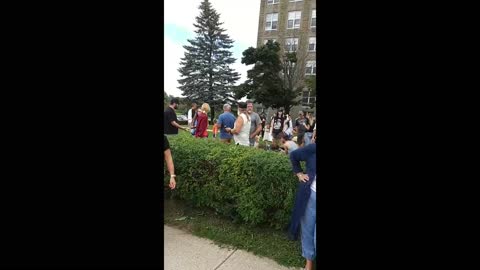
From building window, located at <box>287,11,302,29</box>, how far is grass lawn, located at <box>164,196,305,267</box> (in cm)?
2197

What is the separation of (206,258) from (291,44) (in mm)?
22305

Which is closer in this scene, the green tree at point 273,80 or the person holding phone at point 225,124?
the person holding phone at point 225,124

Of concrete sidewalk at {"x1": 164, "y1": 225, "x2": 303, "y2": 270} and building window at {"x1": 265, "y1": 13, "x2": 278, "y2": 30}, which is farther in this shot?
building window at {"x1": 265, "y1": 13, "x2": 278, "y2": 30}

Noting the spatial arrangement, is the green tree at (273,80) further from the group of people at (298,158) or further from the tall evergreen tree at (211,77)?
the group of people at (298,158)

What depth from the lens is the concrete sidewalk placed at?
254 cm

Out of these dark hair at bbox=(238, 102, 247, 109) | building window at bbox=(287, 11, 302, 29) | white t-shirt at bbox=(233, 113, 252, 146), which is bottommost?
white t-shirt at bbox=(233, 113, 252, 146)

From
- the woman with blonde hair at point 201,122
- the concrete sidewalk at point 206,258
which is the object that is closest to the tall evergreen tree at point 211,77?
the woman with blonde hair at point 201,122

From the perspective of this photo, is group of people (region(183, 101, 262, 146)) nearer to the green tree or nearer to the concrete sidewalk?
the concrete sidewalk

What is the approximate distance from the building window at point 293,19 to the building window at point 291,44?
0.99 m

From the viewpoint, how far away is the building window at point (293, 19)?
23.0 meters

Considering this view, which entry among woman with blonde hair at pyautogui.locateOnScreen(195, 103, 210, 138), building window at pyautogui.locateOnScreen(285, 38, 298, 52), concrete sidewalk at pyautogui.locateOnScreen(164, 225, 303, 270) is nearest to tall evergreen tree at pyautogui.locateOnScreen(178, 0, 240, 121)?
building window at pyautogui.locateOnScreen(285, 38, 298, 52)

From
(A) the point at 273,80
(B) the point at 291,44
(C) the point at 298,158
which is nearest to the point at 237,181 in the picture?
(C) the point at 298,158
